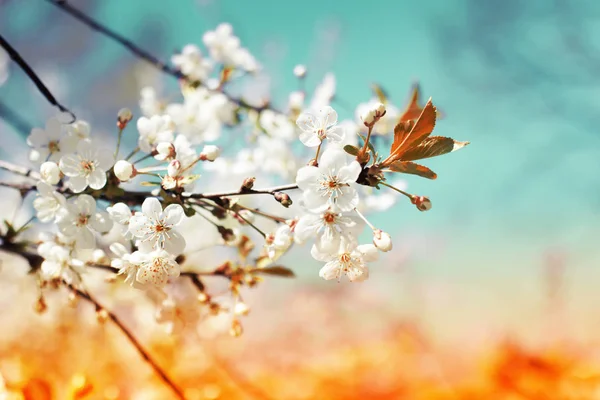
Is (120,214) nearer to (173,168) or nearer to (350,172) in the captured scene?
(173,168)

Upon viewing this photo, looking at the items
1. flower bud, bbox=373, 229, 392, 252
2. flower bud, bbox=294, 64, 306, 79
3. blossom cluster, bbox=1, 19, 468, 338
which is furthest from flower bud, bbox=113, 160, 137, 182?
flower bud, bbox=294, 64, 306, 79

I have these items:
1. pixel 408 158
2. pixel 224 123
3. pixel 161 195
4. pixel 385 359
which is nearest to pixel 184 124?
pixel 224 123

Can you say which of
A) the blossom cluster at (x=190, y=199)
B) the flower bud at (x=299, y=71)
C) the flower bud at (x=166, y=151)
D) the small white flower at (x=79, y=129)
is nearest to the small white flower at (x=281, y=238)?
the blossom cluster at (x=190, y=199)

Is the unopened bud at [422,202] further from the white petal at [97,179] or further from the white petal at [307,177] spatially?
the white petal at [97,179]

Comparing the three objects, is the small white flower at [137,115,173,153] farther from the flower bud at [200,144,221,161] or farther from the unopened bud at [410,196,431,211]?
the unopened bud at [410,196,431,211]

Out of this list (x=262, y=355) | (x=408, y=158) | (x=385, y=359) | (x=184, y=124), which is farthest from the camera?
(x=262, y=355)

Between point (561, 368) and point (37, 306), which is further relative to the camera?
point (561, 368)

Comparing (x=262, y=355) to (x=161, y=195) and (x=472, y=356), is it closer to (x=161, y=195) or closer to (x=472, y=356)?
(x=472, y=356)
